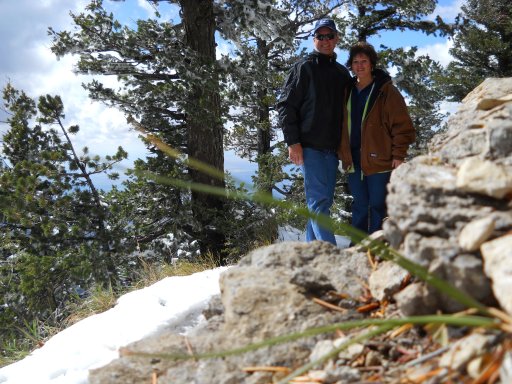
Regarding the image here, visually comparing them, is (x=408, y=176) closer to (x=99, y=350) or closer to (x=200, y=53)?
(x=99, y=350)

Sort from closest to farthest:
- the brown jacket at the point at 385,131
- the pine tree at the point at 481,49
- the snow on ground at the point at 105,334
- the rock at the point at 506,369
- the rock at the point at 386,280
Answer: the rock at the point at 506,369 → the rock at the point at 386,280 → the snow on ground at the point at 105,334 → the brown jacket at the point at 385,131 → the pine tree at the point at 481,49

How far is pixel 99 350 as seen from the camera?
8.89ft

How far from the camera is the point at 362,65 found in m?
3.60

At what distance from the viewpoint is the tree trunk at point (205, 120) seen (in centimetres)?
738

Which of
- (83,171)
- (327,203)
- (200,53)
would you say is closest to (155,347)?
(327,203)

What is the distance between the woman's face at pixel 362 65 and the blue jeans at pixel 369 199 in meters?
0.81

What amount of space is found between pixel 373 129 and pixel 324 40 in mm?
936

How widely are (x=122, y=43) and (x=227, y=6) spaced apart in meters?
2.01

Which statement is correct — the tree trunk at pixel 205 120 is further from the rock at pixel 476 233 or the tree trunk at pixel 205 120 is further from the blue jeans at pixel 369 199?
the rock at pixel 476 233

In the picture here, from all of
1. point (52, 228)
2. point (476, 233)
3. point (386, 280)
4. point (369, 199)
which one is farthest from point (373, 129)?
point (52, 228)

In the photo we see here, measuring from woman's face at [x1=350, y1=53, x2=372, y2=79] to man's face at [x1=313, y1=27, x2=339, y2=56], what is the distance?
0.30 metres

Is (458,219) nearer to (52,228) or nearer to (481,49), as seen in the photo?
(52,228)

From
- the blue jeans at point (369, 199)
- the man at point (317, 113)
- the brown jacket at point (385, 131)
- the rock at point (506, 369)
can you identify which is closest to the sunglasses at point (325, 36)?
the man at point (317, 113)

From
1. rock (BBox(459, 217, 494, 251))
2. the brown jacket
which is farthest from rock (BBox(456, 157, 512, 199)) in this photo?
the brown jacket
